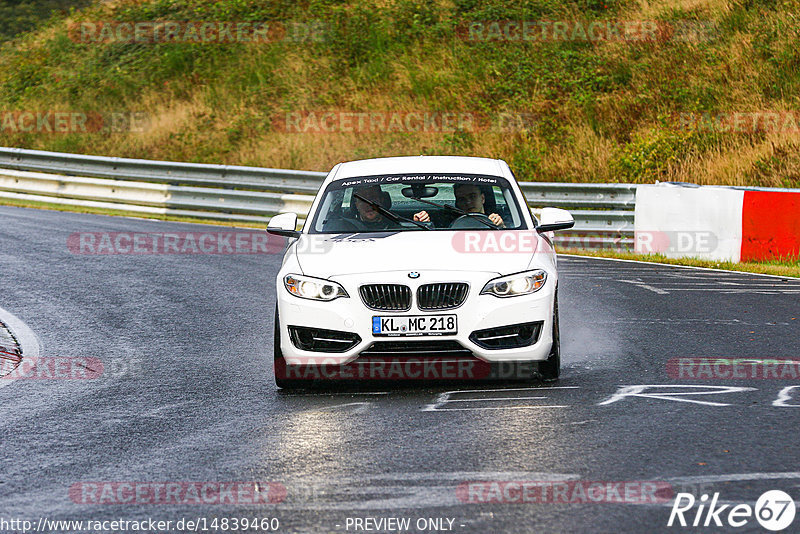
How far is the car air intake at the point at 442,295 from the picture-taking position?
7.61m

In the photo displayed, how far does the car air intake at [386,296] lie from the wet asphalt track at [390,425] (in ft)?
2.10

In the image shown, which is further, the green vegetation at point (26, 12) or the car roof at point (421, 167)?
the green vegetation at point (26, 12)

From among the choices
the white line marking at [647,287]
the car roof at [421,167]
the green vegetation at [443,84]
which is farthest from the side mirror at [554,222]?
the green vegetation at [443,84]

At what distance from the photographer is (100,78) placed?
35250 millimetres

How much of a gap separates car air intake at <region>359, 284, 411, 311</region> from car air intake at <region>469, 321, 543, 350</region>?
0.52m

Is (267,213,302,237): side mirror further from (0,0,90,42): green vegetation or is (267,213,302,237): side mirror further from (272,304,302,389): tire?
(0,0,90,42): green vegetation

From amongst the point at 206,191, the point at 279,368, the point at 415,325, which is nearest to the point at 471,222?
the point at 415,325

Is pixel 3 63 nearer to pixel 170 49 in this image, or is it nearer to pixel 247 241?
pixel 170 49

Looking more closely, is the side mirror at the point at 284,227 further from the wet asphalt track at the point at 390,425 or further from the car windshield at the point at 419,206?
the wet asphalt track at the point at 390,425

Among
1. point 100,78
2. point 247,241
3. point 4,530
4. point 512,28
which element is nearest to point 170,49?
point 100,78

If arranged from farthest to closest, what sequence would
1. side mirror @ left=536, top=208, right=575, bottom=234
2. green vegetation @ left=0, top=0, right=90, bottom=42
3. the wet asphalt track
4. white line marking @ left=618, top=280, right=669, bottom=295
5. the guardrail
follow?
green vegetation @ left=0, top=0, right=90, bottom=42
the guardrail
white line marking @ left=618, top=280, right=669, bottom=295
side mirror @ left=536, top=208, right=575, bottom=234
the wet asphalt track

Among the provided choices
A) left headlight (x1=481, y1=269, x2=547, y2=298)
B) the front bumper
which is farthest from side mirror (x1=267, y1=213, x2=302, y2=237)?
left headlight (x1=481, y1=269, x2=547, y2=298)

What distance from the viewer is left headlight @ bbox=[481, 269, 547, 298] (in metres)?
7.68

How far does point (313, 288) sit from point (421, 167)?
196 centimetres
